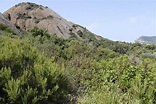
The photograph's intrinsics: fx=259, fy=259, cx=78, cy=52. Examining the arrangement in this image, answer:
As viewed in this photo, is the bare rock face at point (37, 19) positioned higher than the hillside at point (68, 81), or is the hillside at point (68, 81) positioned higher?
the bare rock face at point (37, 19)

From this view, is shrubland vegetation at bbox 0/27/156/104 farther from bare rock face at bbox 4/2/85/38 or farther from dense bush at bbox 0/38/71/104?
bare rock face at bbox 4/2/85/38

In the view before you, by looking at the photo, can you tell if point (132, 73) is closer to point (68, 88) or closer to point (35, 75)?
point (68, 88)

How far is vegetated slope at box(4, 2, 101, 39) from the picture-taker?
151 feet

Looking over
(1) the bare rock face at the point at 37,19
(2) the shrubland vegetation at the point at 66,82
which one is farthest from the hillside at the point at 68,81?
(1) the bare rock face at the point at 37,19

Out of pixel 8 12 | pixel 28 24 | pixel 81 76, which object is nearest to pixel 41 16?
pixel 28 24

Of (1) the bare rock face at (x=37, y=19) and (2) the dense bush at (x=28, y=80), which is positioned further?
(1) the bare rock face at (x=37, y=19)

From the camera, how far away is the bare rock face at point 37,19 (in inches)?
1807

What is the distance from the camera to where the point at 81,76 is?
6578 millimetres

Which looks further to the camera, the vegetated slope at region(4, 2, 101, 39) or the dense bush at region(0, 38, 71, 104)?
the vegetated slope at region(4, 2, 101, 39)

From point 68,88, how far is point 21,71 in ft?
3.82

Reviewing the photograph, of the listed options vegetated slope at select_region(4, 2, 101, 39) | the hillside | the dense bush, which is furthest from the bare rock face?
the dense bush

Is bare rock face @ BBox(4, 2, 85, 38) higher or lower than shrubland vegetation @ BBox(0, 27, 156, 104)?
higher

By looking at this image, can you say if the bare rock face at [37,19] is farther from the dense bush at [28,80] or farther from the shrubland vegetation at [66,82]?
the dense bush at [28,80]

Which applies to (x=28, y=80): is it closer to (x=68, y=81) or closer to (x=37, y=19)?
(x=68, y=81)
